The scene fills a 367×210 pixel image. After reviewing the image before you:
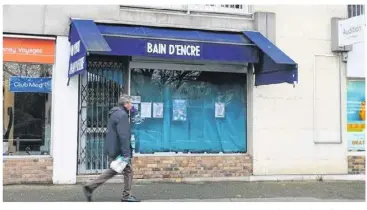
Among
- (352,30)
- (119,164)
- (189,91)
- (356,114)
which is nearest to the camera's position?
(119,164)

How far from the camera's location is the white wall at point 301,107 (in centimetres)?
997

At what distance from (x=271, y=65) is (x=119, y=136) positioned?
3.61m

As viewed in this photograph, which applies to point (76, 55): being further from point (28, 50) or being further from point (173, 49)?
point (173, 49)

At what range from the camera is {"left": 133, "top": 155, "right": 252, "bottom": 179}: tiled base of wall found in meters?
9.40

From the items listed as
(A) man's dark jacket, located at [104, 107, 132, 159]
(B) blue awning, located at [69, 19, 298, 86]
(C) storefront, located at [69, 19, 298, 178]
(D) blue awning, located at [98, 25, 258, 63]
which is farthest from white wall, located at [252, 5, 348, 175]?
(A) man's dark jacket, located at [104, 107, 132, 159]

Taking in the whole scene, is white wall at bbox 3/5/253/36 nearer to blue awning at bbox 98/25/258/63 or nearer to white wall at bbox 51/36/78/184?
blue awning at bbox 98/25/258/63

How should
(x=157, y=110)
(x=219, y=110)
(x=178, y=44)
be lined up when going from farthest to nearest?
(x=219, y=110), (x=157, y=110), (x=178, y=44)

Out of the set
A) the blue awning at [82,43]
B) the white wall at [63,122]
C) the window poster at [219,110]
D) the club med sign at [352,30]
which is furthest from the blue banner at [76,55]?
the club med sign at [352,30]

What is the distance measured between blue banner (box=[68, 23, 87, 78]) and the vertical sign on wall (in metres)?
5.98

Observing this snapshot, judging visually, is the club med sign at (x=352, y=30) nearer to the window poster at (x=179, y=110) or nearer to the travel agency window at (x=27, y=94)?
the window poster at (x=179, y=110)

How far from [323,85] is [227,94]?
2.09 metres

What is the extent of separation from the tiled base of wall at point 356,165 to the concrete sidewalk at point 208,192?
2.56 feet

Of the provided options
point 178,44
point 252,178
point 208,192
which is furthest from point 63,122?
point 252,178

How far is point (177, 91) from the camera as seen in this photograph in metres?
9.89
